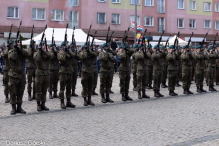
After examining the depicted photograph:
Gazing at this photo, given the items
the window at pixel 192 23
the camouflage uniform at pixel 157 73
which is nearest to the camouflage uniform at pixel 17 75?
the camouflage uniform at pixel 157 73

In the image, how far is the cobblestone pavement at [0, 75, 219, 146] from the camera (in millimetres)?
7156

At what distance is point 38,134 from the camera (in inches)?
297

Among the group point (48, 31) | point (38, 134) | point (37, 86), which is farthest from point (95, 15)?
point (38, 134)

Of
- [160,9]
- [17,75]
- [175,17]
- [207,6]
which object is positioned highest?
[207,6]

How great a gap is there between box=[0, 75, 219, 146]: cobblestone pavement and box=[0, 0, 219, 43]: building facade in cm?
2269

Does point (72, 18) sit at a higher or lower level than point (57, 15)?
lower

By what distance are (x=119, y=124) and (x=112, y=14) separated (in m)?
34.6

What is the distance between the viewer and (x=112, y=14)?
1665 inches

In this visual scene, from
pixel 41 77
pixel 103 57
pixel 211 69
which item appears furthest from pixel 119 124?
pixel 211 69

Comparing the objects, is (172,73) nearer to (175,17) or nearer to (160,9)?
(160,9)

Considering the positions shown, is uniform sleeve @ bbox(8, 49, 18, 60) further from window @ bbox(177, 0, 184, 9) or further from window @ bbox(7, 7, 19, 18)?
window @ bbox(177, 0, 184, 9)

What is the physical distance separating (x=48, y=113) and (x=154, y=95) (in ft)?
A: 16.8

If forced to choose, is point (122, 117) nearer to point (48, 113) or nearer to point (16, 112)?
point (48, 113)

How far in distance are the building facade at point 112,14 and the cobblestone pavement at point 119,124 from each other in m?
22.7
